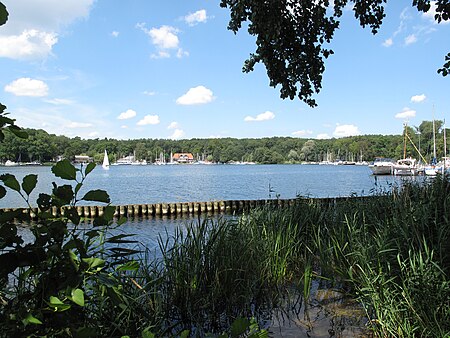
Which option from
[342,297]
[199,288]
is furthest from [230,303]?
[342,297]

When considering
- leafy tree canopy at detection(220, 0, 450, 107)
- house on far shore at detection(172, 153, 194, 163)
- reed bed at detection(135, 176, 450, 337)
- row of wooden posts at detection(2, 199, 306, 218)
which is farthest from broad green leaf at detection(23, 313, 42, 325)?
house on far shore at detection(172, 153, 194, 163)

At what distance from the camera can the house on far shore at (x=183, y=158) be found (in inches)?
5522

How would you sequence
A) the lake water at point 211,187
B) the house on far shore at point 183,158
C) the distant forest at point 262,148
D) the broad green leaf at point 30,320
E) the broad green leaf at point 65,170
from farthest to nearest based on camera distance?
the house on far shore at point 183,158
the distant forest at point 262,148
the lake water at point 211,187
the broad green leaf at point 65,170
the broad green leaf at point 30,320

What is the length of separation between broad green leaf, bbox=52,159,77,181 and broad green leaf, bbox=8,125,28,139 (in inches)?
5.6

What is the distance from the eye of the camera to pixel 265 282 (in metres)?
4.52

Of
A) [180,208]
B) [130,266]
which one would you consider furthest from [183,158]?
[130,266]

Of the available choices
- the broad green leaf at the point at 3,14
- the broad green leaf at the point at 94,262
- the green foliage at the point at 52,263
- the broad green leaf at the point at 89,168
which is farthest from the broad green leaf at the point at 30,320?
the broad green leaf at the point at 3,14

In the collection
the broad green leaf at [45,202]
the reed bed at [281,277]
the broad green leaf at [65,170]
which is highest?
the broad green leaf at [65,170]

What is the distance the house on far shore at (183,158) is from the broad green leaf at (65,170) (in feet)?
456

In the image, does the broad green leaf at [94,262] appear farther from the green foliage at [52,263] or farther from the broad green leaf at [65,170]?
the broad green leaf at [65,170]

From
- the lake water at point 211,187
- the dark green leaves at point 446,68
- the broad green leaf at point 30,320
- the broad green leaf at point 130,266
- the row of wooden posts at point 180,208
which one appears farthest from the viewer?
the lake water at point 211,187

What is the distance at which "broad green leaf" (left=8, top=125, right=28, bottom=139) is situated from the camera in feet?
3.98

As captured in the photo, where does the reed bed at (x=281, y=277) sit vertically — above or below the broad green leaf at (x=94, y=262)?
below

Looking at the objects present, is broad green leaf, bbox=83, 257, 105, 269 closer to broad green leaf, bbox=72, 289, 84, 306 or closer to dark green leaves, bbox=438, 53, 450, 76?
broad green leaf, bbox=72, 289, 84, 306
